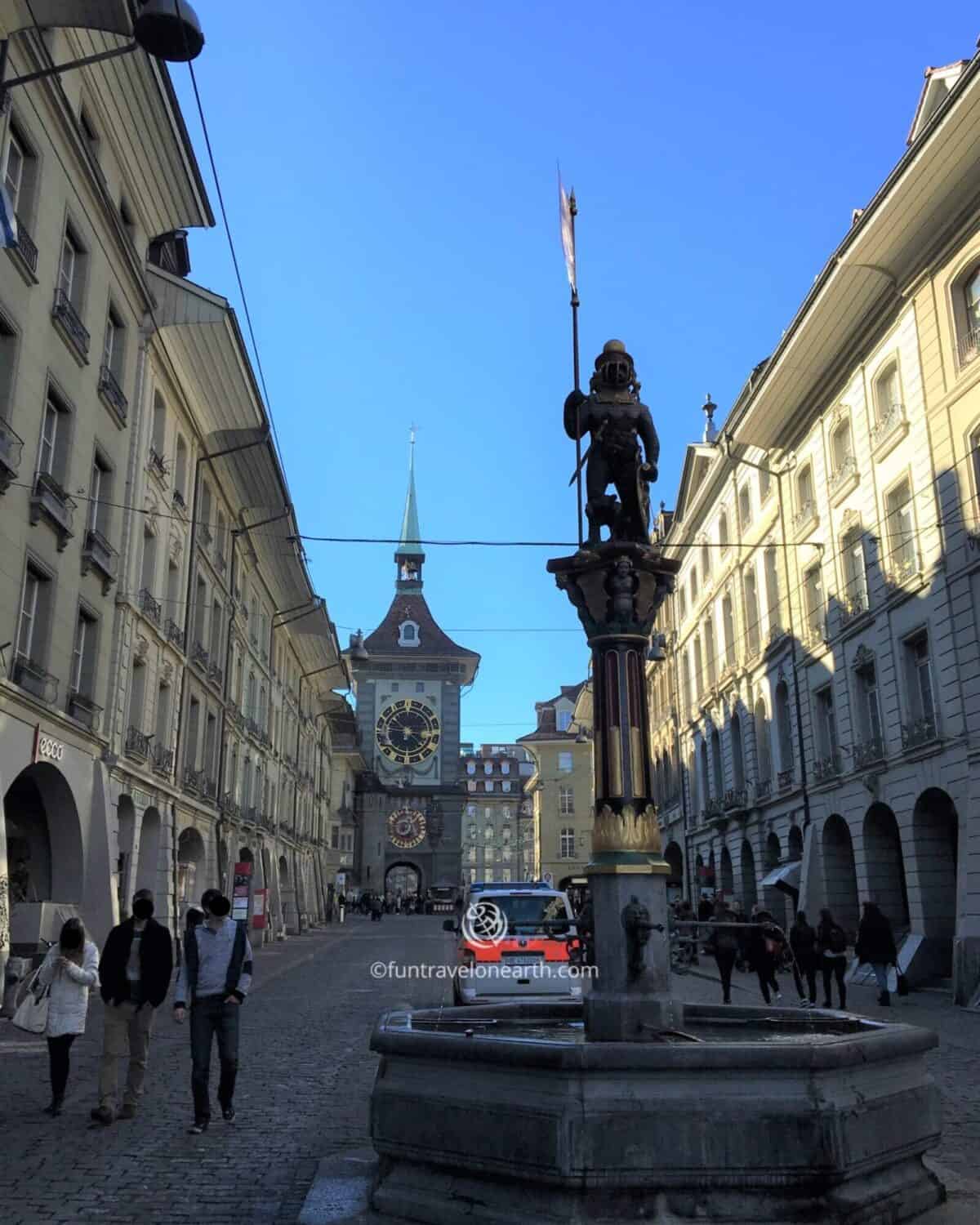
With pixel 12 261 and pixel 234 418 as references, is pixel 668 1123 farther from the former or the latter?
pixel 234 418

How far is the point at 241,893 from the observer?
30562 mm

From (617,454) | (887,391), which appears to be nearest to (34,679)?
(617,454)

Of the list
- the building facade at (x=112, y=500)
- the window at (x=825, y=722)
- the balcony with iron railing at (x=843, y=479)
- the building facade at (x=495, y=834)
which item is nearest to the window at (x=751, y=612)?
the window at (x=825, y=722)

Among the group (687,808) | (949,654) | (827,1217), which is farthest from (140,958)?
(687,808)

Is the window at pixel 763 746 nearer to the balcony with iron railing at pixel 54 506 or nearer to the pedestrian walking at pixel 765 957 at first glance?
the pedestrian walking at pixel 765 957

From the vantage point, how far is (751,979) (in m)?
25.0

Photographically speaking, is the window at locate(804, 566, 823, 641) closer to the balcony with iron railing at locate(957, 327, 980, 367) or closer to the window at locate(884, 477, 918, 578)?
the window at locate(884, 477, 918, 578)

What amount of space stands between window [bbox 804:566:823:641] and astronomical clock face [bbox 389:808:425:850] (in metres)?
66.0

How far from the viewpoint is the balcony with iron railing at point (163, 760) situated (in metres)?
25.9

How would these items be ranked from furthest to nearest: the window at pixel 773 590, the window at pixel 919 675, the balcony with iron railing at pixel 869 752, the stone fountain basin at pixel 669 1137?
the window at pixel 773 590, the balcony with iron railing at pixel 869 752, the window at pixel 919 675, the stone fountain basin at pixel 669 1137

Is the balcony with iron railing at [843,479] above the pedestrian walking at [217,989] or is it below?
above

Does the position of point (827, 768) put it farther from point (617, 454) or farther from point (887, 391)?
point (617, 454)

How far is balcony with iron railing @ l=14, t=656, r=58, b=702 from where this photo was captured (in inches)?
699

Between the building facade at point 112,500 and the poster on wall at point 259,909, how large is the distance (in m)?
0.23
